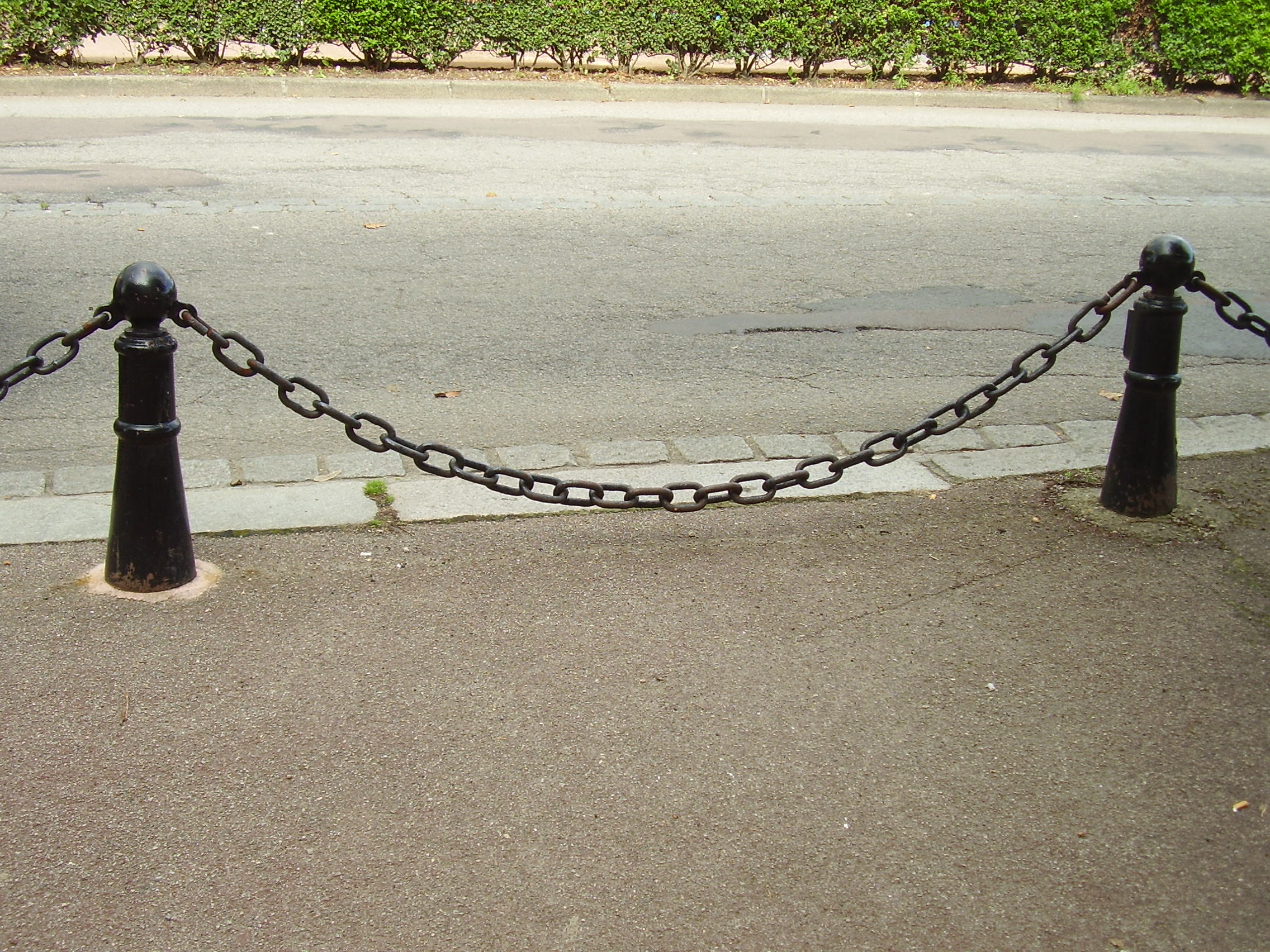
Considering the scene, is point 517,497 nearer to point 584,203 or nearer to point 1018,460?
point 1018,460

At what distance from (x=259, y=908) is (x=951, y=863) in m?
1.50

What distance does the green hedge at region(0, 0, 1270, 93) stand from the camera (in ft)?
43.9

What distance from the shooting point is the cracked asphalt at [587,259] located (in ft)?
18.5

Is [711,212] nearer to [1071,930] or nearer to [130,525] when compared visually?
[130,525]

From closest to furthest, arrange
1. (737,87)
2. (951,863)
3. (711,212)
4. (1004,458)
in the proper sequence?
(951,863), (1004,458), (711,212), (737,87)

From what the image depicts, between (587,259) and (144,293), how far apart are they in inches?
182

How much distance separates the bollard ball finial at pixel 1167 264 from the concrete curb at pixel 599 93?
10493 mm

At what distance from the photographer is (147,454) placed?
3615mm

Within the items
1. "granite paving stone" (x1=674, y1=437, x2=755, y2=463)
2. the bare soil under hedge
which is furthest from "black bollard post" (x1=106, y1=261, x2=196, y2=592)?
the bare soil under hedge

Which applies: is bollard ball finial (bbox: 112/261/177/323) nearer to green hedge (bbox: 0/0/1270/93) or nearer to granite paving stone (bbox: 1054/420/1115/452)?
granite paving stone (bbox: 1054/420/1115/452)

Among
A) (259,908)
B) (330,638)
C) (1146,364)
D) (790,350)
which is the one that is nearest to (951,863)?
(259,908)

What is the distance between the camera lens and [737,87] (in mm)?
14406

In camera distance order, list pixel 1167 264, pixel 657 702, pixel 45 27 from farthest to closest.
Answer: pixel 45 27, pixel 1167 264, pixel 657 702

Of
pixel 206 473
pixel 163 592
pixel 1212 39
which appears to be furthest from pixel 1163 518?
pixel 1212 39
